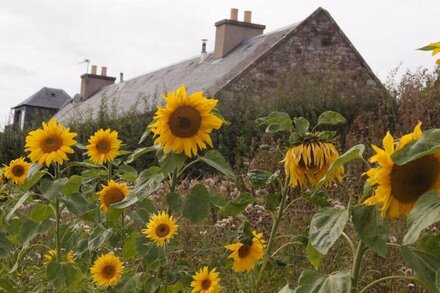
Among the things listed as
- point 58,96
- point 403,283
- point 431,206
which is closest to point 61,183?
point 431,206

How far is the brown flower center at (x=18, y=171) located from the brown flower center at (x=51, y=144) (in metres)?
0.94

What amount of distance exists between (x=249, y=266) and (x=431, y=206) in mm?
1479

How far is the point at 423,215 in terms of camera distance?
1.45 metres

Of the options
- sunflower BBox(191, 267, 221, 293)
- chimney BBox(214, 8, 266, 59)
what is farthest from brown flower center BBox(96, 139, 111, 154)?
chimney BBox(214, 8, 266, 59)

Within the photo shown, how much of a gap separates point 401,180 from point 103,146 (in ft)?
7.49

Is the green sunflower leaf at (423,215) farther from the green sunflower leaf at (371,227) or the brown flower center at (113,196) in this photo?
the brown flower center at (113,196)

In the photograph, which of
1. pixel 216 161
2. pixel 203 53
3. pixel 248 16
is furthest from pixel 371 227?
pixel 203 53

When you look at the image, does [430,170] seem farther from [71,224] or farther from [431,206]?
[71,224]

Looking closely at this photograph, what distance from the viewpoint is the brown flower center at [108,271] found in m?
3.27

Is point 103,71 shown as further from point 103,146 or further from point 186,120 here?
point 186,120

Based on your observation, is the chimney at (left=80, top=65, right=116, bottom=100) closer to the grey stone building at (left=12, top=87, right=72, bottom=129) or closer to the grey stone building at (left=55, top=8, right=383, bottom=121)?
the grey stone building at (left=12, top=87, right=72, bottom=129)

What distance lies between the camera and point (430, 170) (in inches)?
63.9

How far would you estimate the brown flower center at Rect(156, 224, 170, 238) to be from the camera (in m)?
2.94

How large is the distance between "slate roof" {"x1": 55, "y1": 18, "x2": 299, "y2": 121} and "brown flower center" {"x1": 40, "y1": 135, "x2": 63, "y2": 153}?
12.3 m
